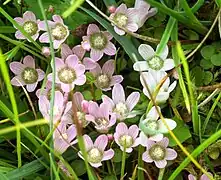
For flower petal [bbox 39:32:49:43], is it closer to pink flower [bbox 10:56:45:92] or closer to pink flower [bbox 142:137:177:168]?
pink flower [bbox 10:56:45:92]

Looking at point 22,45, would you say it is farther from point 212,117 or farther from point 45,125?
point 212,117

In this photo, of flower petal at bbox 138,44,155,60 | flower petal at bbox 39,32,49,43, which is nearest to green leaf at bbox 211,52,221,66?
flower petal at bbox 138,44,155,60

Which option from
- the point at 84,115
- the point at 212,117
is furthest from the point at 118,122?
the point at 212,117

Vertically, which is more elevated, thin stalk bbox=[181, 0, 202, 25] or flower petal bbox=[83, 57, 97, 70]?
thin stalk bbox=[181, 0, 202, 25]

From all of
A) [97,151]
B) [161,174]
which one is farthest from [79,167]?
[161,174]

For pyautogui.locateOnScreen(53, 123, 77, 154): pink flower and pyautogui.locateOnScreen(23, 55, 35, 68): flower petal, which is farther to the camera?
pyautogui.locateOnScreen(23, 55, 35, 68): flower petal

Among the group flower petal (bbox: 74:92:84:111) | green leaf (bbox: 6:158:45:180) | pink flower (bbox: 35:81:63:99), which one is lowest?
green leaf (bbox: 6:158:45:180)

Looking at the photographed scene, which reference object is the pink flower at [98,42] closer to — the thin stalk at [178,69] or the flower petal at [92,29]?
the flower petal at [92,29]
